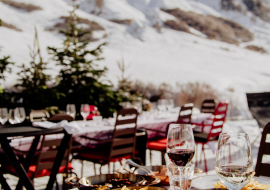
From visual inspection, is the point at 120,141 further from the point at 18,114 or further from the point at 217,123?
the point at 217,123

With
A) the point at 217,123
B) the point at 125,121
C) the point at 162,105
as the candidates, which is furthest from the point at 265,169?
the point at 162,105

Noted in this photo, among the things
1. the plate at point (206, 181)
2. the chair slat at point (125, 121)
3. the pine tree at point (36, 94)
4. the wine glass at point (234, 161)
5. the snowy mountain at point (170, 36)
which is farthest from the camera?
the snowy mountain at point (170, 36)

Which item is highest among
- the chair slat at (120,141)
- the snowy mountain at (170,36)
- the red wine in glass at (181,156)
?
the snowy mountain at (170,36)

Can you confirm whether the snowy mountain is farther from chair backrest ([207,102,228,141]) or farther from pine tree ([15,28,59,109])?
chair backrest ([207,102,228,141])

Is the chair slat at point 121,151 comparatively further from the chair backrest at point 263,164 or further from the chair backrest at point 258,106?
the chair backrest at point 258,106

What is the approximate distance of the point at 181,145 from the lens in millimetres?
728

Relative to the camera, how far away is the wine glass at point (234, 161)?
58cm

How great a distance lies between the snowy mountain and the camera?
6.59 m

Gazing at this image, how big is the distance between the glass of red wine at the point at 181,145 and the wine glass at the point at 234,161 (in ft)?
0.35

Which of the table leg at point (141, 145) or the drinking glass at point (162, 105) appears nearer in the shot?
the table leg at point (141, 145)

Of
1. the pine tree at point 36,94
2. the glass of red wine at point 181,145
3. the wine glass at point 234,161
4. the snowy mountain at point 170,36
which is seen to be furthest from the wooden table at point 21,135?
the snowy mountain at point 170,36

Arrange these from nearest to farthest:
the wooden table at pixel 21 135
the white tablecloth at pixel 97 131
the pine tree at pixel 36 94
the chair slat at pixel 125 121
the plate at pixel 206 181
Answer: the plate at pixel 206 181 → the wooden table at pixel 21 135 → the white tablecloth at pixel 97 131 → the chair slat at pixel 125 121 → the pine tree at pixel 36 94

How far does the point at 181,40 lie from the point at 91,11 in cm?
319

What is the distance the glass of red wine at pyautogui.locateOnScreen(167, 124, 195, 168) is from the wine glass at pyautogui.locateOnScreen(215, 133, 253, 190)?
11 centimetres
